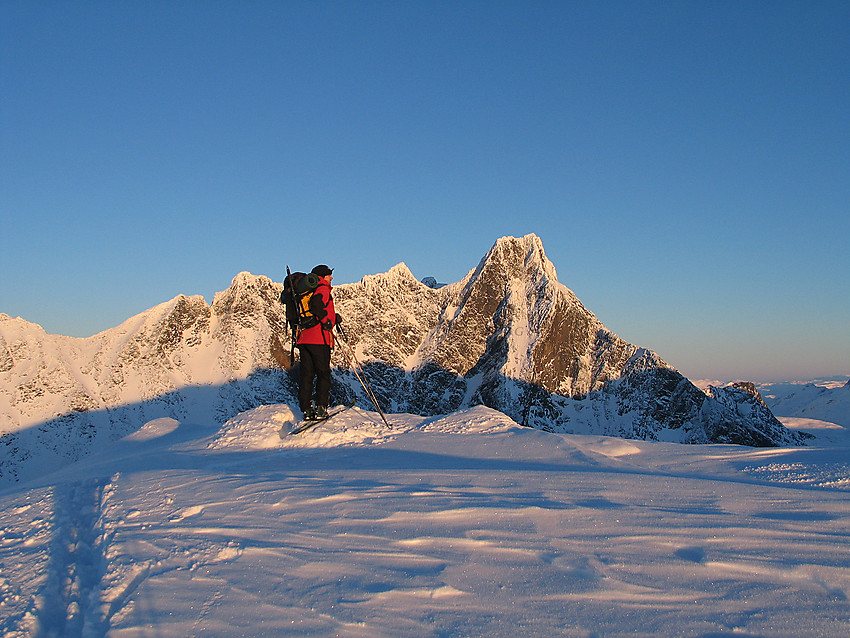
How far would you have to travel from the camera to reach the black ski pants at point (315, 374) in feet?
41.9

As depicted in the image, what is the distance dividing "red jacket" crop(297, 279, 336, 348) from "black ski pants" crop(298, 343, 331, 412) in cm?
18

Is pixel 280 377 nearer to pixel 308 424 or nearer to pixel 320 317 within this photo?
pixel 308 424

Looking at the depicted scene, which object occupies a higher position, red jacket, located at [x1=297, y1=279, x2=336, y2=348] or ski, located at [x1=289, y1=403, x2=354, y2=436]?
red jacket, located at [x1=297, y1=279, x2=336, y2=348]

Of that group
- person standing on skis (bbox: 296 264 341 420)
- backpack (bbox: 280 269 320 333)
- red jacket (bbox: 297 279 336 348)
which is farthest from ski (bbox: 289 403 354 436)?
backpack (bbox: 280 269 320 333)

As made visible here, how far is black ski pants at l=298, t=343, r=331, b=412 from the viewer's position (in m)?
12.8

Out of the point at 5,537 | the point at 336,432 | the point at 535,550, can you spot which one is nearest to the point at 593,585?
the point at 535,550

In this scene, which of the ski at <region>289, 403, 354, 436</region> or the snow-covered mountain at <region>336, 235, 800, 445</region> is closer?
the ski at <region>289, 403, 354, 436</region>

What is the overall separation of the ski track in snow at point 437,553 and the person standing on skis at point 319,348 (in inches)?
186

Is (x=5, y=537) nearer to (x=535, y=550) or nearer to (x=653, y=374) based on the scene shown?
(x=535, y=550)

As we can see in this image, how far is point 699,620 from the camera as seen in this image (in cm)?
315

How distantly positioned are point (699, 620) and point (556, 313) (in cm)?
18666

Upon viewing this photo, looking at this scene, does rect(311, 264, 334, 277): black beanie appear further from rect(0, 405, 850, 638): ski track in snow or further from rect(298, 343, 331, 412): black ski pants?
rect(0, 405, 850, 638): ski track in snow

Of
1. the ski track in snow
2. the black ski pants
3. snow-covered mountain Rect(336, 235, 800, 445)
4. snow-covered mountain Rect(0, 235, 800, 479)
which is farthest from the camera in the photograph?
snow-covered mountain Rect(336, 235, 800, 445)

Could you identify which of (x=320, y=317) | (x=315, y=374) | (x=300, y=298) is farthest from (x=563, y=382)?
(x=300, y=298)
